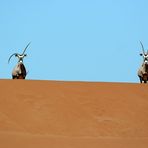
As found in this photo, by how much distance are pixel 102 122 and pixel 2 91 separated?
11.0ft

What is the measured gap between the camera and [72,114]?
12.9 metres

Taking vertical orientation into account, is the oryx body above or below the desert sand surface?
above

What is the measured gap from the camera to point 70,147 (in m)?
10.3

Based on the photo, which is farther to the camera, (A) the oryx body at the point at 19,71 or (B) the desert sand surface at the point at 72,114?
(A) the oryx body at the point at 19,71

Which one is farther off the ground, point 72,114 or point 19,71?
point 19,71

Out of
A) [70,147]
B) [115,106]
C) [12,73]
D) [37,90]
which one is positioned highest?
[12,73]

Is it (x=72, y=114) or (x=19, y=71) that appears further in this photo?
(x=19, y=71)

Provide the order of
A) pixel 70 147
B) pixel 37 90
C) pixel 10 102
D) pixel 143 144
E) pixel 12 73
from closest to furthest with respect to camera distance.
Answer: pixel 70 147 < pixel 143 144 < pixel 10 102 < pixel 37 90 < pixel 12 73

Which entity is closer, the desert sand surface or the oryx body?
the desert sand surface

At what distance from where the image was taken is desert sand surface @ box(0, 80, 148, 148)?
11.0m

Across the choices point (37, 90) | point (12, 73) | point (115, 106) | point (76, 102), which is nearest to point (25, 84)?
point (37, 90)

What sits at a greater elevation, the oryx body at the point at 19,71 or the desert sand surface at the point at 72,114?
the oryx body at the point at 19,71

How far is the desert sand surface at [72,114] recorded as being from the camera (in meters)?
11.0

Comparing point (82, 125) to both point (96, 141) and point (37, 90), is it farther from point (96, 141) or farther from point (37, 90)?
point (37, 90)
